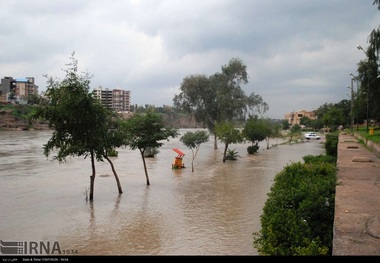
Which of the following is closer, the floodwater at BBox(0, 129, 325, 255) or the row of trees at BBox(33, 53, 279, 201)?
the floodwater at BBox(0, 129, 325, 255)

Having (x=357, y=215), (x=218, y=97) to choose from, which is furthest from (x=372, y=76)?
(x=357, y=215)

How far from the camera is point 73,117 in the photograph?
1405 cm

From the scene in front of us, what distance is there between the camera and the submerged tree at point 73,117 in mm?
14047

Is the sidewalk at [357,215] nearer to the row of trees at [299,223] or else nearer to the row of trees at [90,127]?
the row of trees at [299,223]

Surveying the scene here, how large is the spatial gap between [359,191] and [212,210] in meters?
6.39

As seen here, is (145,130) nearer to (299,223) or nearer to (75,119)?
(75,119)

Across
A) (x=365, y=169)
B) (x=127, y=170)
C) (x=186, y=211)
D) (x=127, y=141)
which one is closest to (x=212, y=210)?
(x=186, y=211)

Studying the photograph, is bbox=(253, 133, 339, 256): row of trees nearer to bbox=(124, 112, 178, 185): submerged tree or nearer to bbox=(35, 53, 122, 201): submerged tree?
bbox=(35, 53, 122, 201): submerged tree

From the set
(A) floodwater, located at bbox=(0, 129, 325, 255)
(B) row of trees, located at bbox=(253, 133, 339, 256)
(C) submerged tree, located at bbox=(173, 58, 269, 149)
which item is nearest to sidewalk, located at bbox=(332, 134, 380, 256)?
(B) row of trees, located at bbox=(253, 133, 339, 256)

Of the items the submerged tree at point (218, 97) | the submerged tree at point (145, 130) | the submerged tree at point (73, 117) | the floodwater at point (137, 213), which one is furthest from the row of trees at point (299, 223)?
the submerged tree at point (218, 97)

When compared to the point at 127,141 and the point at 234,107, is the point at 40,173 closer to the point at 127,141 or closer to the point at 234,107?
the point at 127,141

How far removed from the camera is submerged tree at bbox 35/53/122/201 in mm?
14047

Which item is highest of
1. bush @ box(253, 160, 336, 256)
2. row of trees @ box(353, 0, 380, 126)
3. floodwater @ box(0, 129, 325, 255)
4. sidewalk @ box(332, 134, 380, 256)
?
row of trees @ box(353, 0, 380, 126)
